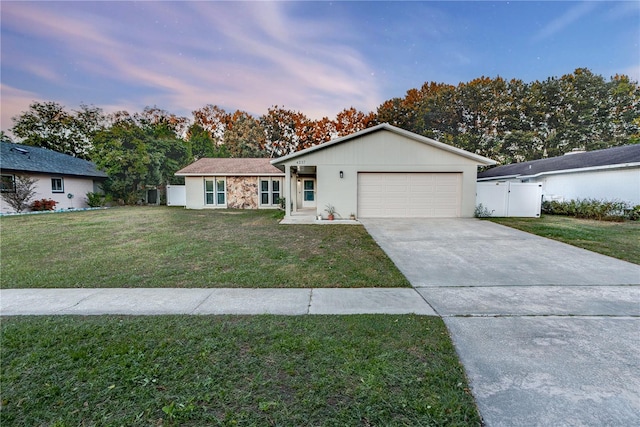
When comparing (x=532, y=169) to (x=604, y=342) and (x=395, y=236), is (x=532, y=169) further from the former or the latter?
(x=604, y=342)

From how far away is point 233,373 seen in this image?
2354 millimetres

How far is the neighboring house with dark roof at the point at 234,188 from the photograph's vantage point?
1950cm

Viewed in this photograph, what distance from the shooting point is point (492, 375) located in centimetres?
236

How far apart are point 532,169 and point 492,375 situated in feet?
72.7

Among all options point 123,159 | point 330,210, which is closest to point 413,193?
point 330,210

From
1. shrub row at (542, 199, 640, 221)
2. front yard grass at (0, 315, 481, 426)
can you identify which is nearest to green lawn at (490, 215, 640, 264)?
shrub row at (542, 199, 640, 221)

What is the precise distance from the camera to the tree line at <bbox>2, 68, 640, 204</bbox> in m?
27.1

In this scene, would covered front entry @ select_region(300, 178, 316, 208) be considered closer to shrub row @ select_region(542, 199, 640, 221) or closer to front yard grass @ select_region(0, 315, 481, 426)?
shrub row @ select_region(542, 199, 640, 221)

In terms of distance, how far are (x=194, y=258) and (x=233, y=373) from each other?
173 inches

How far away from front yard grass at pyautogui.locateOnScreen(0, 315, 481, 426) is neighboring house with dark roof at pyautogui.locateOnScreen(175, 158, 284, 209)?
16802 mm

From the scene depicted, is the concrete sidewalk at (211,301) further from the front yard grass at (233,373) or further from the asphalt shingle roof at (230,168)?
the asphalt shingle roof at (230,168)

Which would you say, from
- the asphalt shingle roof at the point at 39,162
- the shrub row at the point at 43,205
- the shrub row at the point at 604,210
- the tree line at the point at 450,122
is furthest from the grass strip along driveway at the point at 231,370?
the tree line at the point at 450,122

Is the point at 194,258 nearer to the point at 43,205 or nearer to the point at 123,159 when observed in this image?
the point at 43,205

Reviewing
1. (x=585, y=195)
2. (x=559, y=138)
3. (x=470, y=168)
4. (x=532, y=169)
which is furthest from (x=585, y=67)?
(x=470, y=168)
